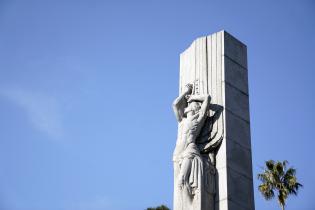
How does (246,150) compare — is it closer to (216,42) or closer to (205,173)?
(205,173)

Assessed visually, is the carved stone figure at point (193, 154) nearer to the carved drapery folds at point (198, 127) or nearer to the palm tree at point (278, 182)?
the carved drapery folds at point (198, 127)

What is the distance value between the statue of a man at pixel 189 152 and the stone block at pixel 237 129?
679 mm

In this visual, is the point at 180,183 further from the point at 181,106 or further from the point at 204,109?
the point at 181,106

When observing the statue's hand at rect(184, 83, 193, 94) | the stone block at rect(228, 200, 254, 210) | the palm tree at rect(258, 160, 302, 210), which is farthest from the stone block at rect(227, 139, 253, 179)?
the palm tree at rect(258, 160, 302, 210)

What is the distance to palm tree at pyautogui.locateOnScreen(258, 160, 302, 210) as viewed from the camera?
31109 mm

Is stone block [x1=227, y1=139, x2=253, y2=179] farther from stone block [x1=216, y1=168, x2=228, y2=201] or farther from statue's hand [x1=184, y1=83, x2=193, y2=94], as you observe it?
statue's hand [x1=184, y1=83, x2=193, y2=94]

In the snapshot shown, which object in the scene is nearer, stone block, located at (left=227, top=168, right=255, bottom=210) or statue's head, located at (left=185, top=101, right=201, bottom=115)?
stone block, located at (left=227, top=168, right=255, bottom=210)

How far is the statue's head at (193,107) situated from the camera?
1725cm

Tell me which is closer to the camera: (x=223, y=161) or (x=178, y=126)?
(x=223, y=161)

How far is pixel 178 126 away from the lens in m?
17.8

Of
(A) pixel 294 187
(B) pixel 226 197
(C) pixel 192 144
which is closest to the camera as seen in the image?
(B) pixel 226 197

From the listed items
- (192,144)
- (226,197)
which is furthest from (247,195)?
(192,144)

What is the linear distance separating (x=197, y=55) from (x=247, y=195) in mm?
4590

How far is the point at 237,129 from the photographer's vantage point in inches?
664
